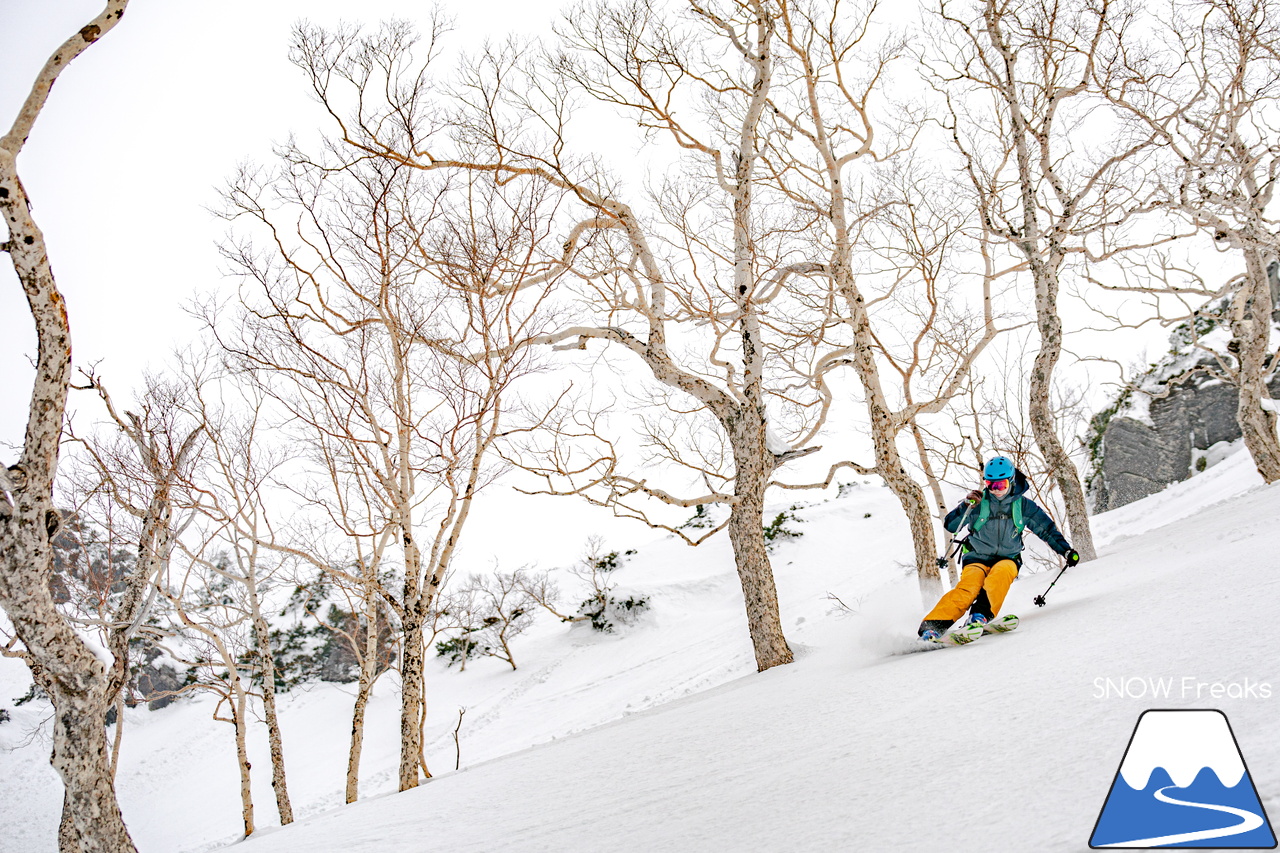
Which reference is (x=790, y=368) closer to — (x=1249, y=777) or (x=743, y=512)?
(x=743, y=512)

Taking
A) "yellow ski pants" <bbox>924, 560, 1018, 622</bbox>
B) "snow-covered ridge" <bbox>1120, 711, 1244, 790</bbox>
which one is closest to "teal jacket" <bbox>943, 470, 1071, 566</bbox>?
"yellow ski pants" <bbox>924, 560, 1018, 622</bbox>

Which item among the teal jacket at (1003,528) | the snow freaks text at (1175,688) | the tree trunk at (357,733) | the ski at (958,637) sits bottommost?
the tree trunk at (357,733)

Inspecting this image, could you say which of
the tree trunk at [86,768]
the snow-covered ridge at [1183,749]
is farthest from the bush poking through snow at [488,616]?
the snow-covered ridge at [1183,749]

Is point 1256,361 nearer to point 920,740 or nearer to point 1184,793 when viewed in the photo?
point 920,740

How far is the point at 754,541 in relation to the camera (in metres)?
6.33

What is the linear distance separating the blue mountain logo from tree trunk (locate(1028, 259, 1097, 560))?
7.52 m

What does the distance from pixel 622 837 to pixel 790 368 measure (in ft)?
26.2

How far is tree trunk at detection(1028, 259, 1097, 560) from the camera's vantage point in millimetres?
7672

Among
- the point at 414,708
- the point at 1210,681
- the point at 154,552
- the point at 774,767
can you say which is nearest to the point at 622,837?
the point at 774,767

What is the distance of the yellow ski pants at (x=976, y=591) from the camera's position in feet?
13.9

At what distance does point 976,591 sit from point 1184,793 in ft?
11.5

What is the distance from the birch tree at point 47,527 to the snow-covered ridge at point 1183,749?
512cm

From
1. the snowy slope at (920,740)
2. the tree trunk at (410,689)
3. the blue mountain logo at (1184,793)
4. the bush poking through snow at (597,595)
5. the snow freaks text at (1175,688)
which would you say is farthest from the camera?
the bush poking through snow at (597,595)

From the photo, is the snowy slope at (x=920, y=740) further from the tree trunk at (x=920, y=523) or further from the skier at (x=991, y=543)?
the tree trunk at (x=920, y=523)
